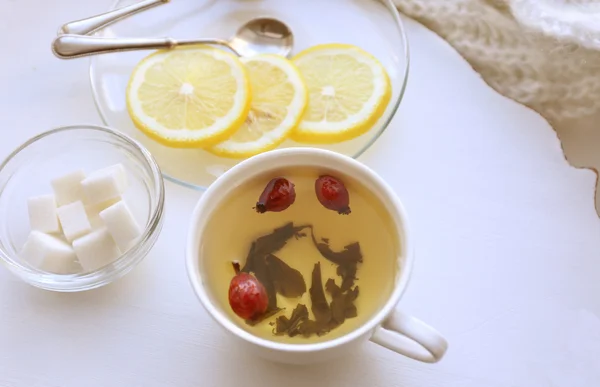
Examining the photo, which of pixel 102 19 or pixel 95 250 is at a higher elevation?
pixel 102 19

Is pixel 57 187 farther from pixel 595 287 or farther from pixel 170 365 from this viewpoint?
pixel 595 287

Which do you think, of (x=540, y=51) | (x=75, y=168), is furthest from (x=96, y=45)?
(x=540, y=51)

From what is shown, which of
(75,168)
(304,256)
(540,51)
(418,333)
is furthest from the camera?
(540,51)

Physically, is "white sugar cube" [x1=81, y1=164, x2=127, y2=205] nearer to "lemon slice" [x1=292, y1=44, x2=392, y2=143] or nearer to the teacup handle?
"lemon slice" [x1=292, y1=44, x2=392, y2=143]

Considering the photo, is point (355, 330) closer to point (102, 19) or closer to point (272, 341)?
point (272, 341)

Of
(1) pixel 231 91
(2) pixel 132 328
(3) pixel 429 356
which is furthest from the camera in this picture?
(1) pixel 231 91

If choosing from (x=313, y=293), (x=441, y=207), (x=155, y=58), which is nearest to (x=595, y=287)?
(x=441, y=207)

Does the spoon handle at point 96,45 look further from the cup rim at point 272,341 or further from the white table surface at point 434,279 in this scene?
the cup rim at point 272,341
